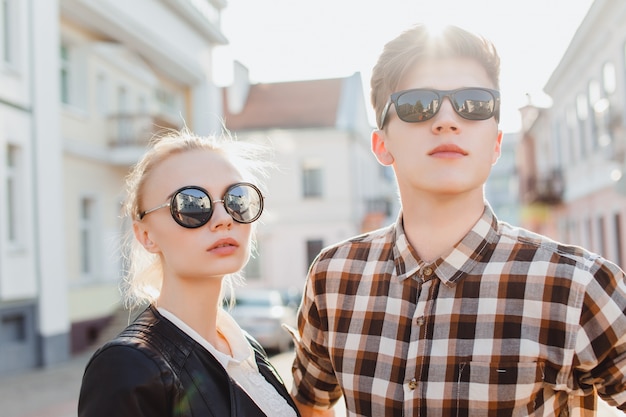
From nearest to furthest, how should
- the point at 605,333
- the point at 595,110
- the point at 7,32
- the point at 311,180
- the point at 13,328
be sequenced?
the point at 605,333 < the point at 13,328 < the point at 7,32 < the point at 595,110 < the point at 311,180

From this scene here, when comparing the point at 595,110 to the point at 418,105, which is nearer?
the point at 418,105

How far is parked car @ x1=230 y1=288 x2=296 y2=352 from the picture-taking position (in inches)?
682

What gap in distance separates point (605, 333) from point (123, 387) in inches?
53.6

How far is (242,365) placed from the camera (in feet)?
9.18

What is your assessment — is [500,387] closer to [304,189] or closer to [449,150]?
[449,150]

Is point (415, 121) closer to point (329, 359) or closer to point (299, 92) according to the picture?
point (329, 359)

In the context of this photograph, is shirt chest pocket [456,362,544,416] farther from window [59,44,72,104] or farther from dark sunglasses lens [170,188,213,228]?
window [59,44,72,104]

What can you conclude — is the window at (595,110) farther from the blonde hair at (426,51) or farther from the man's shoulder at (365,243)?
the blonde hair at (426,51)

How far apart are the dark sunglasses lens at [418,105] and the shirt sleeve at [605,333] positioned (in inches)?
25.9

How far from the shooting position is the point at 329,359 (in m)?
2.81

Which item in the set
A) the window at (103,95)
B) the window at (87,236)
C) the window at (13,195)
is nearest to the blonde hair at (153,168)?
the window at (13,195)

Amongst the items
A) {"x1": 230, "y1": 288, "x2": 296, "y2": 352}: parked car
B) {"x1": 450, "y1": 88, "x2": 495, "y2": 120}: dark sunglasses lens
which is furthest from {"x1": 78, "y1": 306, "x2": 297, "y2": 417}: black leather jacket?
{"x1": 230, "y1": 288, "x2": 296, "y2": 352}: parked car

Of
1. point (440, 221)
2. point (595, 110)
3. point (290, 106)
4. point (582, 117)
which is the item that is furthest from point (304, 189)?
point (440, 221)

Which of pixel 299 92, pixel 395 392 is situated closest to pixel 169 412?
pixel 395 392
